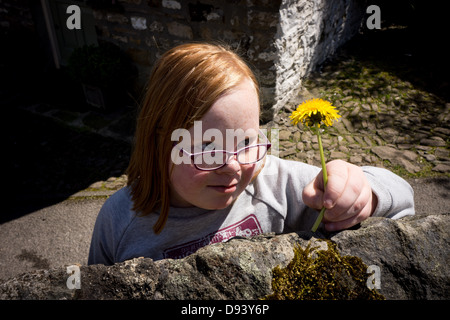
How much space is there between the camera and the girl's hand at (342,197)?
0.96 meters

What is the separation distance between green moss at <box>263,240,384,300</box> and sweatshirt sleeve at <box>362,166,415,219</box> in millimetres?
389

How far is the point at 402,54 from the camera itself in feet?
21.6

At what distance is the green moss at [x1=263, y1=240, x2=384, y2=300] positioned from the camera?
76 centimetres

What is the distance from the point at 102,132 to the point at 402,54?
5811mm

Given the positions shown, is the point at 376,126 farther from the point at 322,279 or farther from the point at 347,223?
the point at 322,279

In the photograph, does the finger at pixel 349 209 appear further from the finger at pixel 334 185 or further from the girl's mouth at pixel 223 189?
the girl's mouth at pixel 223 189

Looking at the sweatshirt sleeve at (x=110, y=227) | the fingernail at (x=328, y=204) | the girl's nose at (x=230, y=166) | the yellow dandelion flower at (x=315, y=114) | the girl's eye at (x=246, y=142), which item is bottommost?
the sweatshirt sleeve at (x=110, y=227)

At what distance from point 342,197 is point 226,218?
515mm

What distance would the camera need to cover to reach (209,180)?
1.10m

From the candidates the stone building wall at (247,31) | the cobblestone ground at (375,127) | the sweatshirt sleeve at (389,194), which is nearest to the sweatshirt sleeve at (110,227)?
the sweatshirt sleeve at (389,194)

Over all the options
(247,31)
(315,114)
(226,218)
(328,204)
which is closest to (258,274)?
(328,204)

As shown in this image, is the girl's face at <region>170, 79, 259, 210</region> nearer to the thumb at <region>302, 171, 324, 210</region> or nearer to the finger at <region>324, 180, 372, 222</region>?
the thumb at <region>302, 171, 324, 210</region>

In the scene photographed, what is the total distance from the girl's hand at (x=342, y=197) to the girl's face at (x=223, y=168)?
0.80 feet
